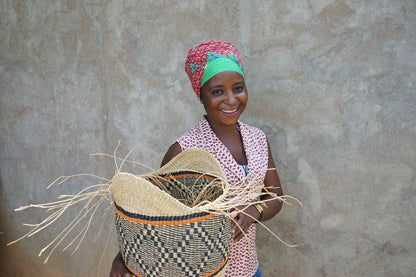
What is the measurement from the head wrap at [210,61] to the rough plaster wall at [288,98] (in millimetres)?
525

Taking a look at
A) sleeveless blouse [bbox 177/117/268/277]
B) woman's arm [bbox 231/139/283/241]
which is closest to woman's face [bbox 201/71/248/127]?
sleeveless blouse [bbox 177/117/268/277]

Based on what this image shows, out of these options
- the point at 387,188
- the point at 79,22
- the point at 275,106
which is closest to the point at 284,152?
the point at 275,106

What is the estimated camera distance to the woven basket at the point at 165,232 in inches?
42.5

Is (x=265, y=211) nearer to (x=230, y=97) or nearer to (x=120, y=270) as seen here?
(x=230, y=97)

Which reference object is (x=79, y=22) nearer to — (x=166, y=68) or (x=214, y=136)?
(x=166, y=68)

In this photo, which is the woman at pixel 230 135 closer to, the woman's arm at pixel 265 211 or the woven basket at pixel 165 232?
the woman's arm at pixel 265 211

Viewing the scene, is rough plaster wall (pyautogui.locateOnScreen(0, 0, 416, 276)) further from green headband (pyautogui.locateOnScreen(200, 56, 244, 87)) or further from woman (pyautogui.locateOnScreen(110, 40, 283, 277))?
green headband (pyautogui.locateOnScreen(200, 56, 244, 87))

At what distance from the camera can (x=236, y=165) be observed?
166 centimetres

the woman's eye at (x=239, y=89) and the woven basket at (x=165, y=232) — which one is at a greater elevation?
the woman's eye at (x=239, y=89)

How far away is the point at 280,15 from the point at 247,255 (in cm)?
118

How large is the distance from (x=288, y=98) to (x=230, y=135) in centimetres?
47

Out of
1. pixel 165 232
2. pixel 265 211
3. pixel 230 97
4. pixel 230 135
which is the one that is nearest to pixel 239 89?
pixel 230 97

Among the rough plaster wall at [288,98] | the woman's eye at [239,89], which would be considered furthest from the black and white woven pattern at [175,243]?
the rough plaster wall at [288,98]

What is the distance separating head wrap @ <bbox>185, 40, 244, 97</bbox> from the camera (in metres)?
1.56
